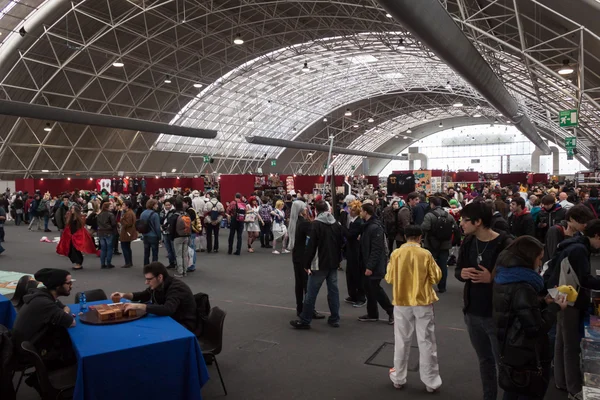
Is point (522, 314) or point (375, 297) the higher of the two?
point (522, 314)

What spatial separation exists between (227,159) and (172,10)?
20151 mm

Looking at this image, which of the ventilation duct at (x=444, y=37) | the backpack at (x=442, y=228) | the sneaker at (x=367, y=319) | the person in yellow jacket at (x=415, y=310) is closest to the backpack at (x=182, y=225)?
the sneaker at (x=367, y=319)

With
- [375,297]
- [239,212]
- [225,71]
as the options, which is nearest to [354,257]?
[375,297]

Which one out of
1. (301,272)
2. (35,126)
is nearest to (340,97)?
(35,126)

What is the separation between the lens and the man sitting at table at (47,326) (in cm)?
351

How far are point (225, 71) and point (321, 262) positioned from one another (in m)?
26.9

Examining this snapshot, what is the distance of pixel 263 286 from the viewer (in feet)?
26.9

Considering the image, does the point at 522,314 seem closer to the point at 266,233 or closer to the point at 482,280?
the point at 482,280

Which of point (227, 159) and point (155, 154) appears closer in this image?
point (155, 154)

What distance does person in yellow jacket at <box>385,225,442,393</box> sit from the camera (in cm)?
399

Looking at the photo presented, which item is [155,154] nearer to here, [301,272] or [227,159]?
[227,159]

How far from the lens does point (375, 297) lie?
586 centimetres

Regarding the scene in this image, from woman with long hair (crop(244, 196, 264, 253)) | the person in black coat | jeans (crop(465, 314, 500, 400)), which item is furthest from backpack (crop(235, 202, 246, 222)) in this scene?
jeans (crop(465, 314, 500, 400))

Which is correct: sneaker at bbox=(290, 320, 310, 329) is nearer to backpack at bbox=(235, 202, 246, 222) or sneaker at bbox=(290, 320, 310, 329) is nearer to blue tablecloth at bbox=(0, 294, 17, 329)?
blue tablecloth at bbox=(0, 294, 17, 329)
